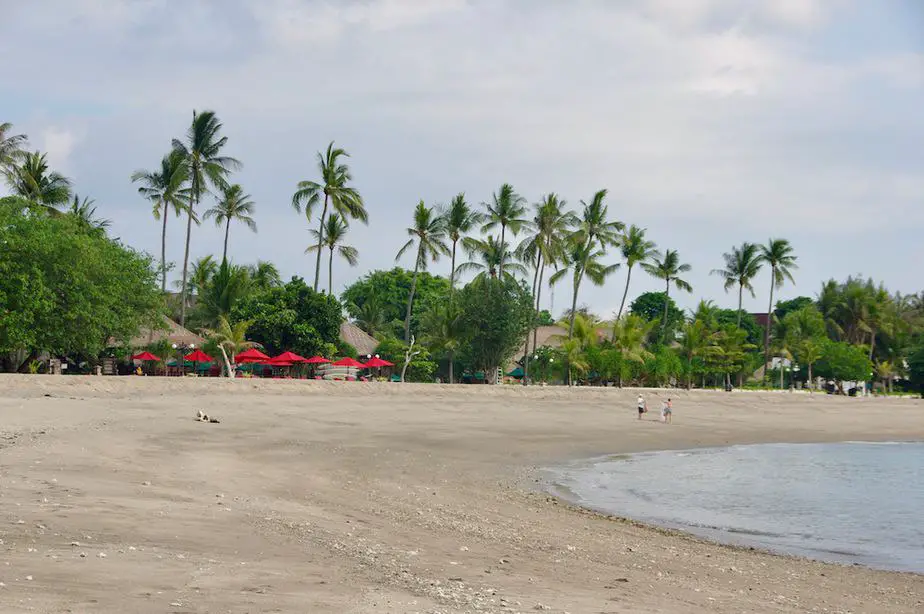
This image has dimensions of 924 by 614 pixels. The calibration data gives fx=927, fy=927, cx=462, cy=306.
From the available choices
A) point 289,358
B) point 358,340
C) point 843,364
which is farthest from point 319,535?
point 843,364

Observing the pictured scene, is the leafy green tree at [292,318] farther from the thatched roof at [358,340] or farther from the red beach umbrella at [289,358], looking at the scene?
the thatched roof at [358,340]

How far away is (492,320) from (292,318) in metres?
13.6

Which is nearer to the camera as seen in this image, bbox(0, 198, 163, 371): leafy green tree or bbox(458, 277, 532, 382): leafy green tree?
bbox(0, 198, 163, 371): leafy green tree

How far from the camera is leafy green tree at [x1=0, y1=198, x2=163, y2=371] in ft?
127

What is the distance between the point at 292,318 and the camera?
55.0 metres

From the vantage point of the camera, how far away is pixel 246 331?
54781 millimetres

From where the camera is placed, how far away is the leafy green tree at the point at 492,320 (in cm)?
6125

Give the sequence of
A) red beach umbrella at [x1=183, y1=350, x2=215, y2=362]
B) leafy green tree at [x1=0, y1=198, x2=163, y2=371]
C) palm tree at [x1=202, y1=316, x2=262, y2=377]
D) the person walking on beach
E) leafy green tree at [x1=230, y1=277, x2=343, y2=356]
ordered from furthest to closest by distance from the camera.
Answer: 1. leafy green tree at [x1=230, y1=277, x2=343, y2=356]
2. red beach umbrella at [x1=183, y1=350, x2=215, y2=362]
3. palm tree at [x1=202, y1=316, x2=262, y2=377]
4. the person walking on beach
5. leafy green tree at [x1=0, y1=198, x2=163, y2=371]

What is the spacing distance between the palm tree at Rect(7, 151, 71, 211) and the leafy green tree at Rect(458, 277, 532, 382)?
25.7 m

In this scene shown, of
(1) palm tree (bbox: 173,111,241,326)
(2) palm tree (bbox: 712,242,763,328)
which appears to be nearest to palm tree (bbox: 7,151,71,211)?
(1) palm tree (bbox: 173,111,241,326)

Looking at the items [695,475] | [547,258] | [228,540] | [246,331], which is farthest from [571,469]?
[547,258]

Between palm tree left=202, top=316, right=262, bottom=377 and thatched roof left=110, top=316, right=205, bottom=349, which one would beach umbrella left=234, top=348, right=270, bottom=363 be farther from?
thatched roof left=110, top=316, right=205, bottom=349

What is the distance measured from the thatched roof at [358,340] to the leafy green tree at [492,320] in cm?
761

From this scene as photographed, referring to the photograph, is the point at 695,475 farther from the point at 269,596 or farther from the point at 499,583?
the point at 269,596
